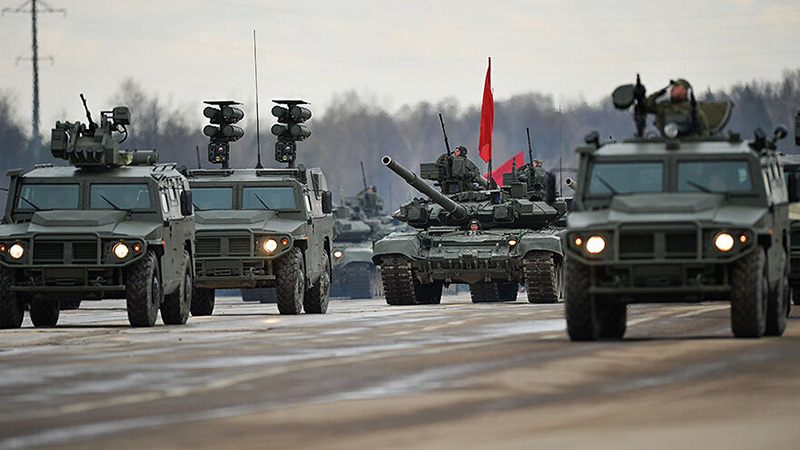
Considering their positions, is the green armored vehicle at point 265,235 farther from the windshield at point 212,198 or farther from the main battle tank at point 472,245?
the main battle tank at point 472,245

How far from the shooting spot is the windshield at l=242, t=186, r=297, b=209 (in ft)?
96.3

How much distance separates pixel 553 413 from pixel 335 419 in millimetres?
1253

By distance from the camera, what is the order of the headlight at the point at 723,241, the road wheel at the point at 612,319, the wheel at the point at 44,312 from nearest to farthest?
the headlight at the point at 723,241 → the road wheel at the point at 612,319 → the wheel at the point at 44,312

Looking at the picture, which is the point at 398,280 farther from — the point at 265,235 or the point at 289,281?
the point at 265,235

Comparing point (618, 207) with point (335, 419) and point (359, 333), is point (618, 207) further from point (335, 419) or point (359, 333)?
point (335, 419)

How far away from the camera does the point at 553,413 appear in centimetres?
1072

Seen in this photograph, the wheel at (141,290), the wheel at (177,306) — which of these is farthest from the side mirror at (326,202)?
the wheel at (141,290)

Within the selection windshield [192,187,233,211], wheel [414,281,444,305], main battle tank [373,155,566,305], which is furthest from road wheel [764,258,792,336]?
wheel [414,281,444,305]

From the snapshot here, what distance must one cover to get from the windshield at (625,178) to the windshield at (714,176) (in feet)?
0.76

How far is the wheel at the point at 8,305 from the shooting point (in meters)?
22.9

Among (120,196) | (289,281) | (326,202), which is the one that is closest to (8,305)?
(120,196)

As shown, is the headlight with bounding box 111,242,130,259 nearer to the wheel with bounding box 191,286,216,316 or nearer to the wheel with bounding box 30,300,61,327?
the wheel with bounding box 30,300,61,327

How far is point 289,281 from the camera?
2809 centimetres

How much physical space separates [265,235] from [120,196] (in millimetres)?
4223
